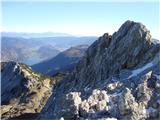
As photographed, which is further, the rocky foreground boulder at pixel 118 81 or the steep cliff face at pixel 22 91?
the steep cliff face at pixel 22 91

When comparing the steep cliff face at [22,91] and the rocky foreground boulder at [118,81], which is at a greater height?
the rocky foreground boulder at [118,81]

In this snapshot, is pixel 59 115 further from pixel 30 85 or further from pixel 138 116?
pixel 30 85

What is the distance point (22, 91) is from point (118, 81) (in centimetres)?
8829

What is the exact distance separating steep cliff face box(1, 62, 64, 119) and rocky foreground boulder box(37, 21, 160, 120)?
39.4m

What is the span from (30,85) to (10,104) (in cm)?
1115

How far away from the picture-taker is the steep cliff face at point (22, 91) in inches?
4833

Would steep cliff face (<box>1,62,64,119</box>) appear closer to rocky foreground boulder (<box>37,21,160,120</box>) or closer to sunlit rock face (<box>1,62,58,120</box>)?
sunlit rock face (<box>1,62,58,120</box>)

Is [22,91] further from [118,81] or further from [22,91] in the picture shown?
[118,81]

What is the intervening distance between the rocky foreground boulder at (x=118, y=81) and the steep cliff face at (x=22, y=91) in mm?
39405

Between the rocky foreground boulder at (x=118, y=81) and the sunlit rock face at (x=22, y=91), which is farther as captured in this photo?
the sunlit rock face at (x=22, y=91)

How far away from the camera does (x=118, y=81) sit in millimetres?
52500

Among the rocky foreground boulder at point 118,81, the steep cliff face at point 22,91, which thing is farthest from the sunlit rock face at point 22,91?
the rocky foreground boulder at point 118,81

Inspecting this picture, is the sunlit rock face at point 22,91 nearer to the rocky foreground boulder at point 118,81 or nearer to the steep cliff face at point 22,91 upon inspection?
the steep cliff face at point 22,91

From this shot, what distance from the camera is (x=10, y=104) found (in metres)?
131
